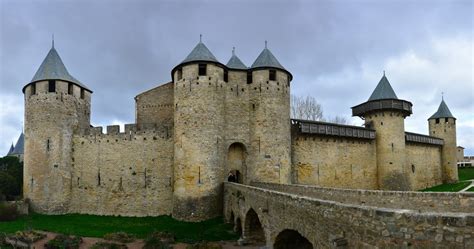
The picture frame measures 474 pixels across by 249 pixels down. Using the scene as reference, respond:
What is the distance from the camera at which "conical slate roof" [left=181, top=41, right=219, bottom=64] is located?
771 inches

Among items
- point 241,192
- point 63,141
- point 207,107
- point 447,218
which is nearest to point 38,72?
point 63,141

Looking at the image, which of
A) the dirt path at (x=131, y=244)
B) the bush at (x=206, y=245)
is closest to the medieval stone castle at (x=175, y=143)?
the dirt path at (x=131, y=244)

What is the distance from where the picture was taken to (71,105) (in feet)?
72.1

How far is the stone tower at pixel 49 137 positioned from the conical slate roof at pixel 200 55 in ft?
27.2

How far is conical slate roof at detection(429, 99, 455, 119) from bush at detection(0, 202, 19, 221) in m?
37.8

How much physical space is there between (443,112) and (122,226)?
111 ft

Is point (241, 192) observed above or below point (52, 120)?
below

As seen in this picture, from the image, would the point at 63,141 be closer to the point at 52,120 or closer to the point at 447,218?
the point at 52,120

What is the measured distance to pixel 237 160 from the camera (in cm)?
2069

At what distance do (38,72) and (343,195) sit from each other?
793 inches

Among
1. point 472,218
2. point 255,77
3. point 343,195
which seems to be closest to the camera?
point 472,218

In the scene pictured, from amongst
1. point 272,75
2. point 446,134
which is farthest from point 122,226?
point 446,134

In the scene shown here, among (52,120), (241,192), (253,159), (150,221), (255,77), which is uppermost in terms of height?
(255,77)

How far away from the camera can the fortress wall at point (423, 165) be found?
30.0 metres
